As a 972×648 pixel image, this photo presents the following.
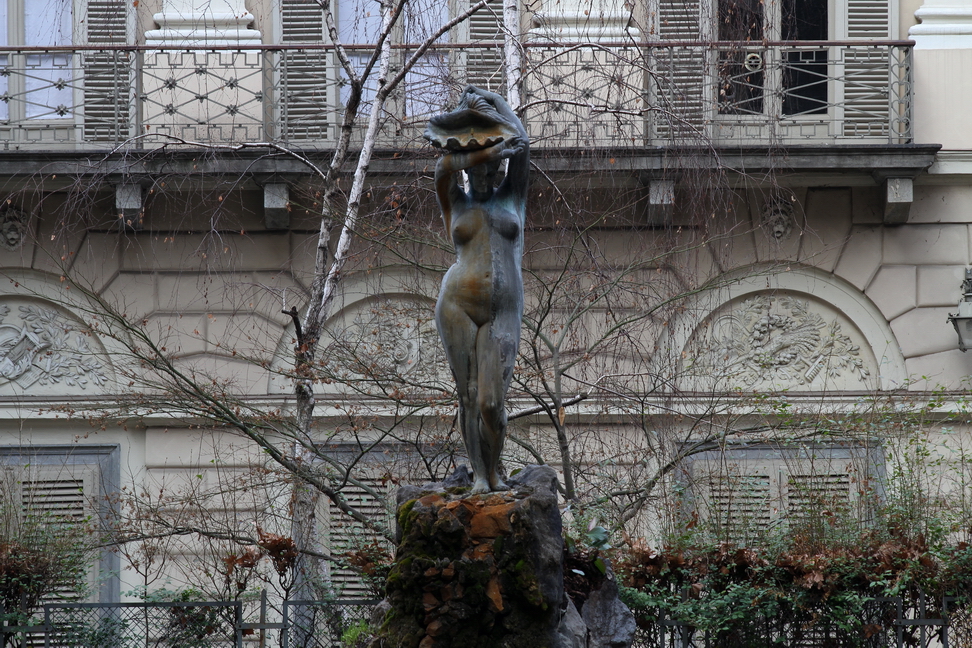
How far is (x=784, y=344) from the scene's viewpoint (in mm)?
13820

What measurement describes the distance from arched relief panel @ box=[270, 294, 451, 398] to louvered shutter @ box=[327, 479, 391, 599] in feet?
3.21

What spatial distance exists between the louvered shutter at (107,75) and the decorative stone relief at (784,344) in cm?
643

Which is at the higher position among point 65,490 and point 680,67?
point 680,67

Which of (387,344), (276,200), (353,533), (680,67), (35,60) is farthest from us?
(35,60)

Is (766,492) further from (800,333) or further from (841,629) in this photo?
(800,333)

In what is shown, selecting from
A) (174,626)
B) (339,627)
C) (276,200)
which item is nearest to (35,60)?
(276,200)

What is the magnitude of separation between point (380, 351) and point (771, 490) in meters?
4.25

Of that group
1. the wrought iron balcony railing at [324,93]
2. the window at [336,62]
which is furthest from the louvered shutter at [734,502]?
the window at [336,62]

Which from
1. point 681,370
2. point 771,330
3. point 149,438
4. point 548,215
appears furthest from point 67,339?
point 771,330

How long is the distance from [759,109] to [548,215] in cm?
300

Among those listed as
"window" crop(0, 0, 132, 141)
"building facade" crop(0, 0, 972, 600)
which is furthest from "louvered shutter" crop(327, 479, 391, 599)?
"window" crop(0, 0, 132, 141)

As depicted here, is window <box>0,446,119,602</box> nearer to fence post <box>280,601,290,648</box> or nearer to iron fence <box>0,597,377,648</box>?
iron fence <box>0,597,377,648</box>

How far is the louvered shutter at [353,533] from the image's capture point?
11.2 meters

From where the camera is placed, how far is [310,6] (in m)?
Result: 14.7
